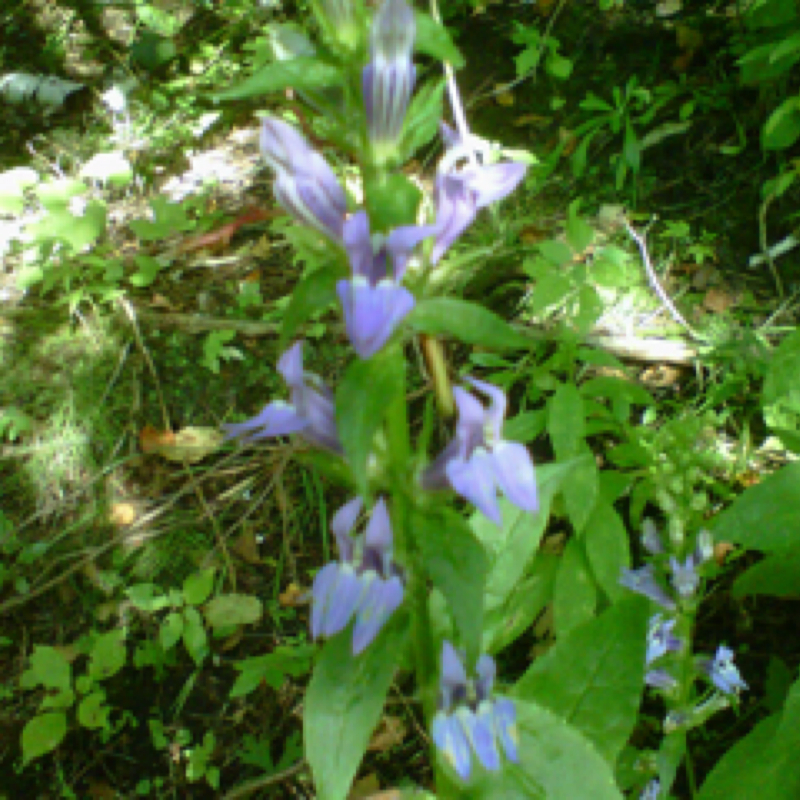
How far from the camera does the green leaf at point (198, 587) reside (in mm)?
2764

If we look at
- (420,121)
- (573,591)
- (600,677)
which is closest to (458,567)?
(600,677)

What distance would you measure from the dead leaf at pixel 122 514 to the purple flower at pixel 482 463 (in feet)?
6.43

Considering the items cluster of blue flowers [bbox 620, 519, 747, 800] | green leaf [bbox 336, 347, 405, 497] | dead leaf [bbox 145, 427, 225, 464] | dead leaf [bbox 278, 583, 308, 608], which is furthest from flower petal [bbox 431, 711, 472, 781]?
dead leaf [bbox 145, 427, 225, 464]

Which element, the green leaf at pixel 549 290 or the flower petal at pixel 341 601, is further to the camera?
the green leaf at pixel 549 290

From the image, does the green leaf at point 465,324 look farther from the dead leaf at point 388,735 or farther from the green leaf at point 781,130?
the green leaf at point 781,130

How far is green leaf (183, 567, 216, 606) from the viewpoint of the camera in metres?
2.76

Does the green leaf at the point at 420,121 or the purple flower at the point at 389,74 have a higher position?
the purple flower at the point at 389,74

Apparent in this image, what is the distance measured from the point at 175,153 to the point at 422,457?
3.50 meters

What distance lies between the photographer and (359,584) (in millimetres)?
1438

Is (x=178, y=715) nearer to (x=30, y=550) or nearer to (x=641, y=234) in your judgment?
(x=30, y=550)

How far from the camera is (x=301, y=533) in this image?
9.58 feet

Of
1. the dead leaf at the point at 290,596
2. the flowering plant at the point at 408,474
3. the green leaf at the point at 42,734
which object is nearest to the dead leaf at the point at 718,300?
the flowering plant at the point at 408,474

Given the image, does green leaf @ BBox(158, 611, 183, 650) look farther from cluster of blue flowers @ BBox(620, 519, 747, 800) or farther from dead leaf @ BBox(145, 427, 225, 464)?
cluster of blue flowers @ BBox(620, 519, 747, 800)

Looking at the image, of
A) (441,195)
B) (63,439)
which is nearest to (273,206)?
(63,439)
